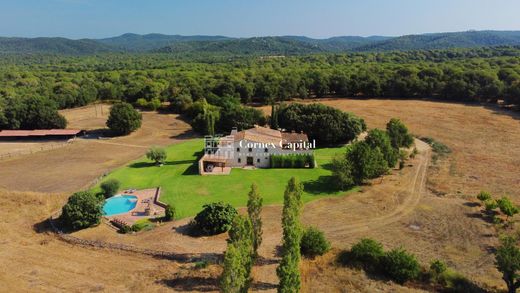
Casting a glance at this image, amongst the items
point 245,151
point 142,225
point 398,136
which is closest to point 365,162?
point 398,136

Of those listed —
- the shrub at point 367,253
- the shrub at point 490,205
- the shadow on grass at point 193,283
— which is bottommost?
→ the shadow on grass at point 193,283

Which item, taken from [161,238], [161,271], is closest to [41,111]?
[161,238]

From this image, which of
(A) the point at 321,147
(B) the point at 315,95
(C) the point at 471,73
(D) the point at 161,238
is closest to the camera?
(D) the point at 161,238

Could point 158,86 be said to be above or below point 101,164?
above

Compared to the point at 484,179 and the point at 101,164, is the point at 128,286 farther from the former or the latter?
the point at 484,179

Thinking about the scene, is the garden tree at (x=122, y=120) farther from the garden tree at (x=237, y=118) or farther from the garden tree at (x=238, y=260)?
the garden tree at (x=238, y=260)

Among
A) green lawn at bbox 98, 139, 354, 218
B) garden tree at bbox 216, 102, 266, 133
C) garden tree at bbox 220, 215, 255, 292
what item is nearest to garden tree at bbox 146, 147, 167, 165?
green lawn at bbox 98, 139, 354, 218

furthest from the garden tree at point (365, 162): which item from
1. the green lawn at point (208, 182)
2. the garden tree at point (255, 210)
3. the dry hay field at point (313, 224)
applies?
the garden tree at point (255, 210)
